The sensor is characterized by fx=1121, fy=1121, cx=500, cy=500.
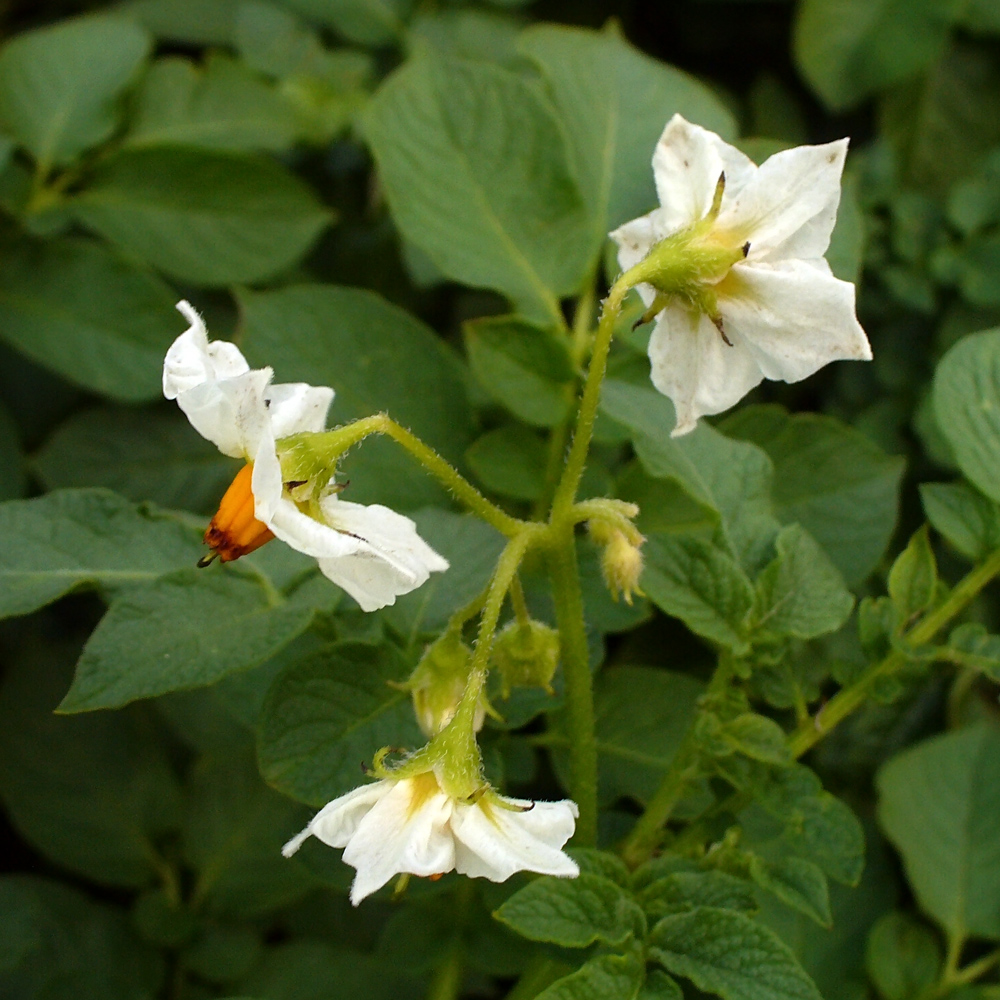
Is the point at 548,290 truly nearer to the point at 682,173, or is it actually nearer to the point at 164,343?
the point at 682,173

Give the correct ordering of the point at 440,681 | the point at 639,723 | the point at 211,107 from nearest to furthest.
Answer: the point at 440,681, the point at 639,723, the point at 211,107

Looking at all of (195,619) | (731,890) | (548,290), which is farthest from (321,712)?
(548,290)

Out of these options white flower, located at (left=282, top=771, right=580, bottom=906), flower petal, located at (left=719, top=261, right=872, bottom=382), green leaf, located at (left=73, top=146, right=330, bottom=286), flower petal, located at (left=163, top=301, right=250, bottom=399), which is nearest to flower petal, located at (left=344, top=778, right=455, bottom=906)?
white flower, located at (left=282, top=771, right=580, bottom=906)

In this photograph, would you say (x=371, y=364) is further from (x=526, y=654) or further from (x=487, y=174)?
(x=526, y=654)

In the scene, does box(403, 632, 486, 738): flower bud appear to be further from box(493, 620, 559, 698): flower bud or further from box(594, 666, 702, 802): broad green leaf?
box(594, 666, 702, 802): broad green leaf

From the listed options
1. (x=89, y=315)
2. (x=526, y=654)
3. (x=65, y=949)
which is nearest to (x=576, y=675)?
(x=526, y=654)

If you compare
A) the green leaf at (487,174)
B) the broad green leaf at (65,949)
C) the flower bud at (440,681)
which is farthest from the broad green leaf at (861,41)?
the broad green leaf at (65,949)

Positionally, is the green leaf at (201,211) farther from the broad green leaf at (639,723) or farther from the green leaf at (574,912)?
the green leaf at (574,912)
